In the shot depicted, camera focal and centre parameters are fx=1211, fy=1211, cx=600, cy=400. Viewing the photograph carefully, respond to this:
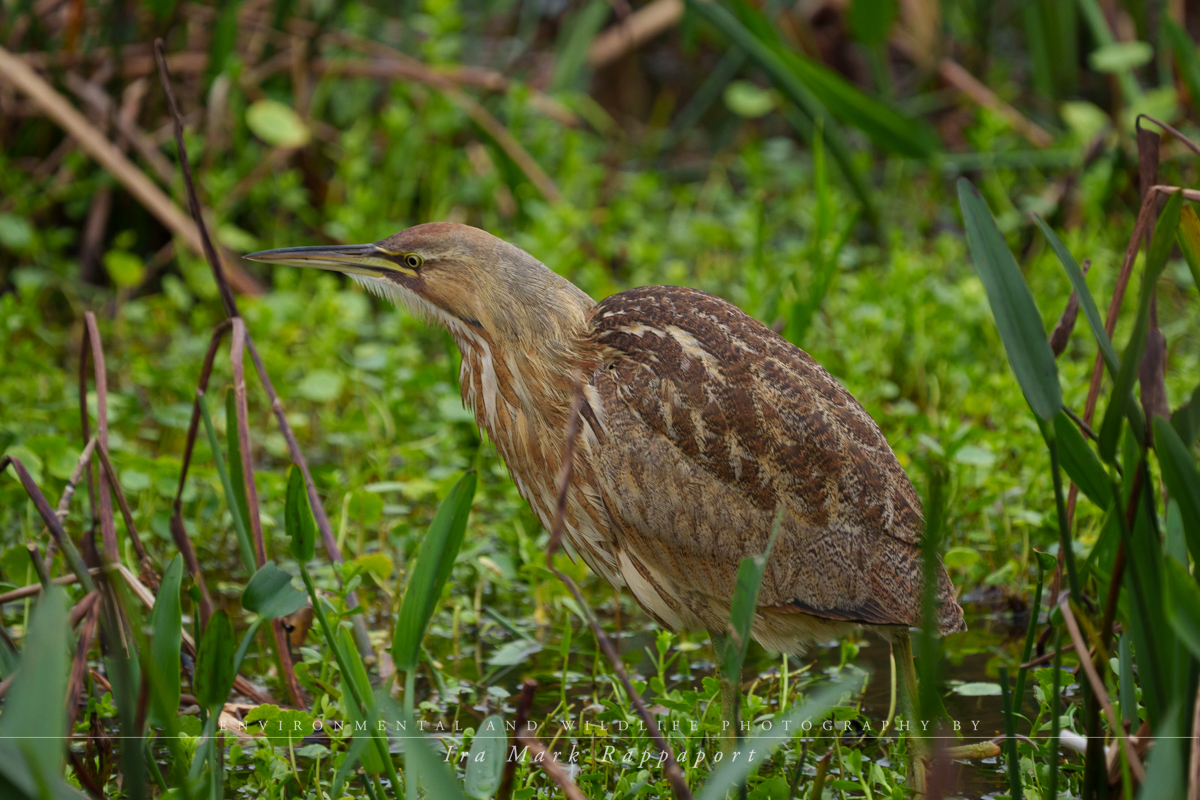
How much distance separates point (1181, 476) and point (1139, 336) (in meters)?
0.13

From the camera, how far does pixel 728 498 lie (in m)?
1.66

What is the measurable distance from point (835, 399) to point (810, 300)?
0.74 m

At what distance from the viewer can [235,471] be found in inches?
61.8

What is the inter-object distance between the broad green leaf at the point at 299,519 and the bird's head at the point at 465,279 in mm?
508

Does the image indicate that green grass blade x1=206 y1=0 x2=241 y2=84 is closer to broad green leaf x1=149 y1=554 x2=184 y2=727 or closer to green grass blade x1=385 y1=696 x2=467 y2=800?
broad green leaf x1=149 y1=554 x2=184 y2=727

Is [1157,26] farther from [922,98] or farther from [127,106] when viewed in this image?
[127,106]

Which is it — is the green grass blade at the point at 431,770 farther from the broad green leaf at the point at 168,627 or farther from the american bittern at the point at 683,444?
the american bittern at the point at 683,444

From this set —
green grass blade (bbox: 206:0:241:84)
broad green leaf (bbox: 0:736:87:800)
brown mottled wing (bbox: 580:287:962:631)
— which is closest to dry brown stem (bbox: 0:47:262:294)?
green grass blade (bbox: 206:0:241:84)

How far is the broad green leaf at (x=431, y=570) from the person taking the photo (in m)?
1.25

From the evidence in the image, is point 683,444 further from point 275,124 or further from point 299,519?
point 275,124

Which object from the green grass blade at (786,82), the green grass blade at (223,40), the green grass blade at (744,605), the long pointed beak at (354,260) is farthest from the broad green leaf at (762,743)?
the green grass blade at (223,40)

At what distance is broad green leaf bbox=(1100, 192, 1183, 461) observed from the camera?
41.8 inches

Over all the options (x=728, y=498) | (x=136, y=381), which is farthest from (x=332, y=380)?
(x=728, y=498)

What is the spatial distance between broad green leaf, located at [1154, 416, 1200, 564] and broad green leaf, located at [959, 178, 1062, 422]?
12cm
